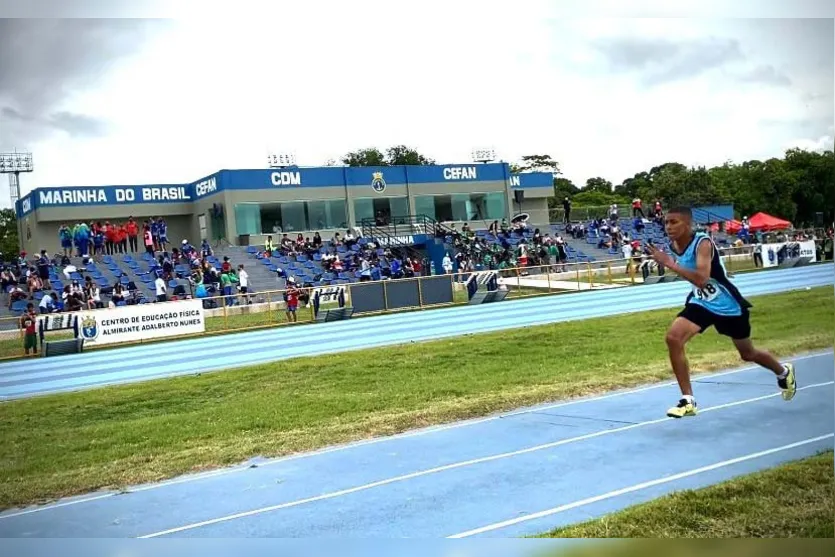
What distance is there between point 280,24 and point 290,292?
853cm

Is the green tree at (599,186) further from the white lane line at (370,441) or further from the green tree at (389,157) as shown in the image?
the white lane line at (370,441)

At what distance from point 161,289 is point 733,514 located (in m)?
12.4

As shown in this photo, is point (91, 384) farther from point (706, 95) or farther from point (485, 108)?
point (706, 95)

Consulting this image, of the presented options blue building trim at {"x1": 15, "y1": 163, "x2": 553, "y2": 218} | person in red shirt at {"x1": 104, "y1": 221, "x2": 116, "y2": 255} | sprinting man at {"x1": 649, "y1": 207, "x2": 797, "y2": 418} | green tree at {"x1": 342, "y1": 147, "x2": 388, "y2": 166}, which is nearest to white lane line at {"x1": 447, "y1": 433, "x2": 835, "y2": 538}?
sprinting man at {"x1": 649, "y1": 207, "x2": 797, "y2": 418}

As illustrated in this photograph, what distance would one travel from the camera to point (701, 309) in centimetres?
630

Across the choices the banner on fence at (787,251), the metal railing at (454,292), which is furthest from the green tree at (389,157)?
the banner on fence at (787,251)

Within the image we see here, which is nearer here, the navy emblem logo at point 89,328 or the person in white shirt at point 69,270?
the person in white shirt at point 69,270

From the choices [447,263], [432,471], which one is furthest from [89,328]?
[432,471]

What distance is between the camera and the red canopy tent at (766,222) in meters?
8.26

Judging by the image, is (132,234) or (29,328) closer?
(132,234)

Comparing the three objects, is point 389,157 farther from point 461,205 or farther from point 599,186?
point 599,186

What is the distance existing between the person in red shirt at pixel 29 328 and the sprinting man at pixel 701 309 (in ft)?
34.9

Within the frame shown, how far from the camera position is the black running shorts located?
6.30 m

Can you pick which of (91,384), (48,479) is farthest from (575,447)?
(91,384)
